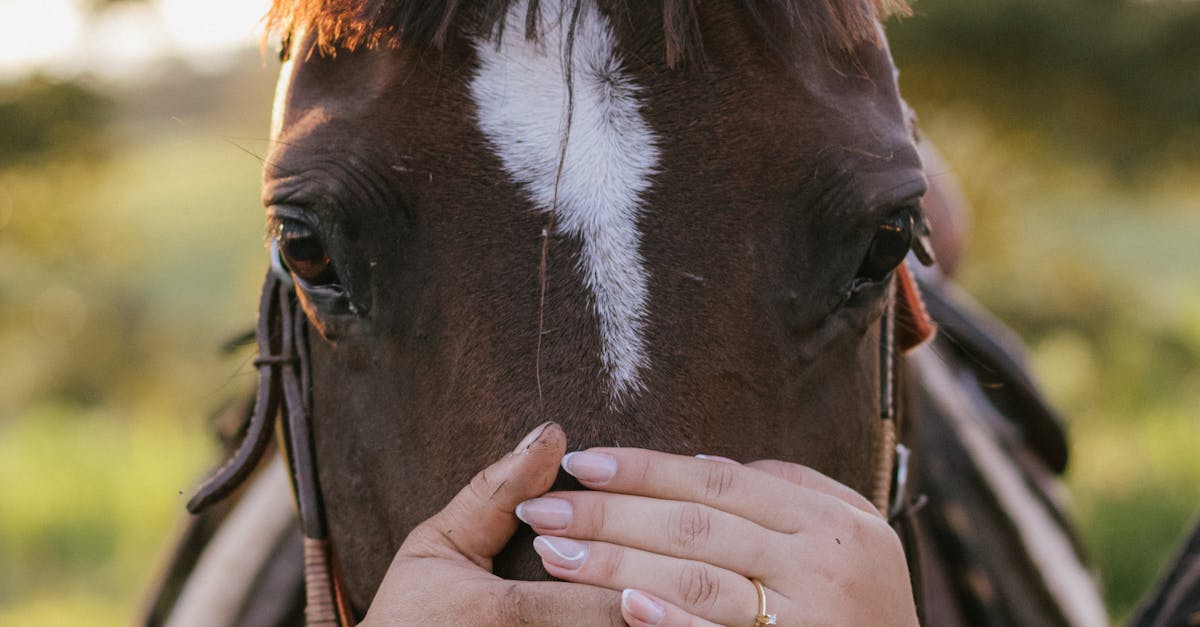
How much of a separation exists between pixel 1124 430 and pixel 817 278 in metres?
8.03

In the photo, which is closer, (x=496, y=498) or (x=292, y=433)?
(x=496, y=498)

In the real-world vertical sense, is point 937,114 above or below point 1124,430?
above

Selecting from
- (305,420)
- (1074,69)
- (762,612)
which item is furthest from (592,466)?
(1074,69)

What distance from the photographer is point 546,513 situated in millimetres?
1249

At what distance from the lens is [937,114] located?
40.4 feet

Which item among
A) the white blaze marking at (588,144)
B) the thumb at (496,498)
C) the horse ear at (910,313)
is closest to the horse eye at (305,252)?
the white blaze marking at (588,144)

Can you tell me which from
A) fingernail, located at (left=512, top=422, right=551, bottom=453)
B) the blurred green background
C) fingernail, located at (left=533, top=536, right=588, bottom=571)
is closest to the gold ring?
fingernail, located at (left=533, top=536, right=588, bottom=571)

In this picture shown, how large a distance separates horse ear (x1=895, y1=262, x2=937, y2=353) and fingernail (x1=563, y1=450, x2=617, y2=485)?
2.80 feet

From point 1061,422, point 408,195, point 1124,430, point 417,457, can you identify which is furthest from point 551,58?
point 1124,430

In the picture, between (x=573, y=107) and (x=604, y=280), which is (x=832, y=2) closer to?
(x=573, y=107)

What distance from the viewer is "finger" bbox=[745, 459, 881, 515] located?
1.38 meters

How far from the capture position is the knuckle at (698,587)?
119cm

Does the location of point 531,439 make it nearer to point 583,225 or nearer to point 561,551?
point 561,551

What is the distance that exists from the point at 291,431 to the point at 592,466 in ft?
2.36
